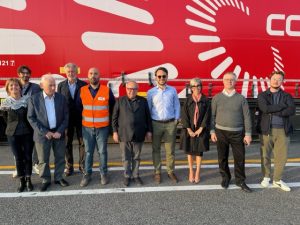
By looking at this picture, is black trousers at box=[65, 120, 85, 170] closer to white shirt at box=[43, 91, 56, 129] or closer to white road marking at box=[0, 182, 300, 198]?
white shirt at box=[43, 91, 56, 129]

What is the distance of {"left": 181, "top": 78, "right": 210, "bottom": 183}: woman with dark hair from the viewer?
13.4 feet

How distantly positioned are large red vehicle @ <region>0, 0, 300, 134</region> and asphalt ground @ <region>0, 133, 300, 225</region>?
2006mm

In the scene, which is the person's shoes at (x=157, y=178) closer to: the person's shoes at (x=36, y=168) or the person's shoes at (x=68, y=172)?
the person's shoes at (x=68, y=172)

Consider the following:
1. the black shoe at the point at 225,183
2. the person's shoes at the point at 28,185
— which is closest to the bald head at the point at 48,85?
the person's shoes at the point at 28,185

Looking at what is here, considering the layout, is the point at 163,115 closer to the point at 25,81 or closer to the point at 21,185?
the point at 25,81

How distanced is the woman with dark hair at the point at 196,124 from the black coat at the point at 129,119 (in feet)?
2.02

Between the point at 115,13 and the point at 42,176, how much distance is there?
3137 millimetres

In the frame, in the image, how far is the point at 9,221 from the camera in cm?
306

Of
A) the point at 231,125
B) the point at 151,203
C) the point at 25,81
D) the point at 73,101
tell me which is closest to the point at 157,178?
the point at 151,203

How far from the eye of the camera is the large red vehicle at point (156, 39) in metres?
5.21

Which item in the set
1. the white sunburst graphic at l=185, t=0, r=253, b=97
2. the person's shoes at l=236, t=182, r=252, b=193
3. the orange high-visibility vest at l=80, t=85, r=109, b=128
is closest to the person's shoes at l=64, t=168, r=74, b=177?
the orange high-visibility vest at l=80, t=85, r=109, b=128

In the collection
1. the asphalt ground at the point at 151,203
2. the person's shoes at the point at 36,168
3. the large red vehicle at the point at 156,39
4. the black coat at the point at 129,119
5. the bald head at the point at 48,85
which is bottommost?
the asphalt ground at the point at 151,203

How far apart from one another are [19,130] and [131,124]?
1.50 metres

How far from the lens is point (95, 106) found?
400 centimetres
